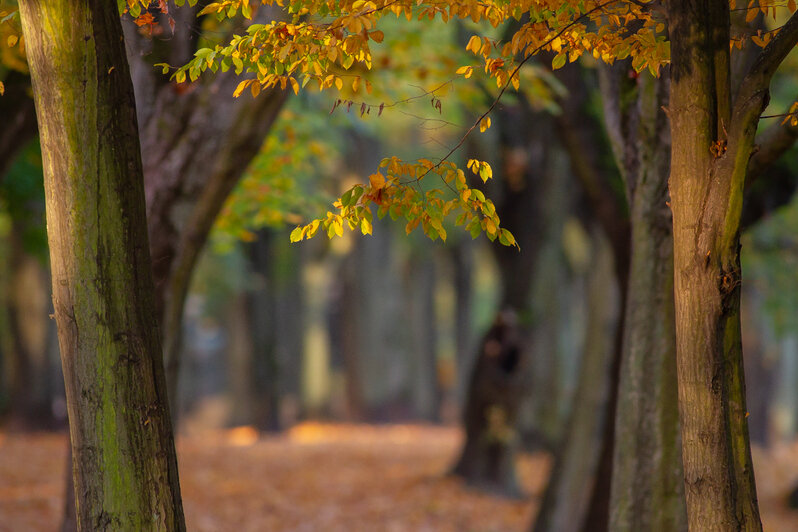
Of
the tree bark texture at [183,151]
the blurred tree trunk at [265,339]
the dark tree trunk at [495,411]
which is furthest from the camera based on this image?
the blurred tree trunk at [265,339]

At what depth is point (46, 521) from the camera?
8.85 meters

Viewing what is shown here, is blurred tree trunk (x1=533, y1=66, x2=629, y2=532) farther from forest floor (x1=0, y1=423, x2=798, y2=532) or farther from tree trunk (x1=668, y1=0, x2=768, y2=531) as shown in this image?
tree trunk (x1=668, y1=0, x2=768, y2=531)

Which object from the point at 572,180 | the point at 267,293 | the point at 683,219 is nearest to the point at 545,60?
the point at 683,219

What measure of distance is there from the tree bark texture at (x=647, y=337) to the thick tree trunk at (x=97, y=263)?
10.4 feet

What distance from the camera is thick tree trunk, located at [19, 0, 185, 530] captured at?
3.66 metres

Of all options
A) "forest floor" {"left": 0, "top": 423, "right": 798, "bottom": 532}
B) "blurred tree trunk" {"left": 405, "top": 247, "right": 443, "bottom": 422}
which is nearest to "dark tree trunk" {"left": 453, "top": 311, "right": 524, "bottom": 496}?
"forest floor" {"left": 0, "top": 423, "right": 798, "bottom": 532}

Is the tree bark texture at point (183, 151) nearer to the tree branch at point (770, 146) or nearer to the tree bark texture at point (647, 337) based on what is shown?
the tree bark texture at point (647, 337)

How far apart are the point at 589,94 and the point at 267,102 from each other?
4.24m

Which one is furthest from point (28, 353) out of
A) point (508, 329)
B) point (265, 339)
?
point (508, 329)

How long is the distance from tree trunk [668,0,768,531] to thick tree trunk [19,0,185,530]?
2352 mm

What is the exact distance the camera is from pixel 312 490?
12.5 meters

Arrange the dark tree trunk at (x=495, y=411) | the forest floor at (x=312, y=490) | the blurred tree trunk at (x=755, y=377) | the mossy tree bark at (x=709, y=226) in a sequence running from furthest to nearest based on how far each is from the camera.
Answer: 1. the blurred tree trunk at (x=755, y=377)
2. the dark tree trunk at (x=495, y=411)
3. the forest floor at (x=312, y=490)
4. the mossy tree bark at (x=709, y=226)

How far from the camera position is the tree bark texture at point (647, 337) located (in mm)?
5453

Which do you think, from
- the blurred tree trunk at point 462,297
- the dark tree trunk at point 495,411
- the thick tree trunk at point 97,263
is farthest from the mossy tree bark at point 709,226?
the blurred tree trunk at point 462,297
